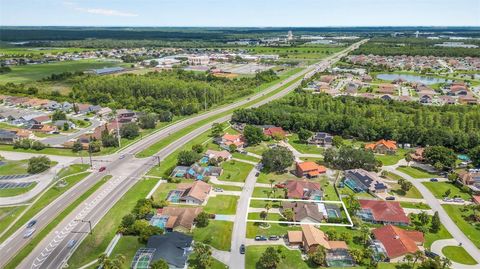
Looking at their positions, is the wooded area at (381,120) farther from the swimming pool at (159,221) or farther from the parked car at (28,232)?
the parked car at (28,232)

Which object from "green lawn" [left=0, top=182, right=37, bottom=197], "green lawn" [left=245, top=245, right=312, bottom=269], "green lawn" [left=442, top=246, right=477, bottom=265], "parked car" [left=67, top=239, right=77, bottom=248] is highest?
"green lawn" [left=0, top=182, right=37, bottom=197]

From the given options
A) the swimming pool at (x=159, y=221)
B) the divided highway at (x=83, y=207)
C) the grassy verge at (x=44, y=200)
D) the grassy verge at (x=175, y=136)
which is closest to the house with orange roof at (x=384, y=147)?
the divided highway at (x=83, y=207)

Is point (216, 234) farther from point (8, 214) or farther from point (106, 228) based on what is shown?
point (8, 214)

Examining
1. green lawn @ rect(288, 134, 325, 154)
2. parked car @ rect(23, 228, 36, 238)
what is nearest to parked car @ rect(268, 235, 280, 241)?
parked car @ rect(23, 228, 36, 238)

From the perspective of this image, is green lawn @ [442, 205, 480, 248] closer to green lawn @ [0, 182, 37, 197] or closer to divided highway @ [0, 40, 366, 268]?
divided highway @ [0, 40, 366, 268]

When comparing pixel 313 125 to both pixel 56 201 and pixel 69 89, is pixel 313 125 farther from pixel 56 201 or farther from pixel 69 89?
pixel 69 89

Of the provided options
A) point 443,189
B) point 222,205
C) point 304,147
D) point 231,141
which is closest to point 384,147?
point 304,147

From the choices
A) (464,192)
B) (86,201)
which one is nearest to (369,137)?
(464,192)
